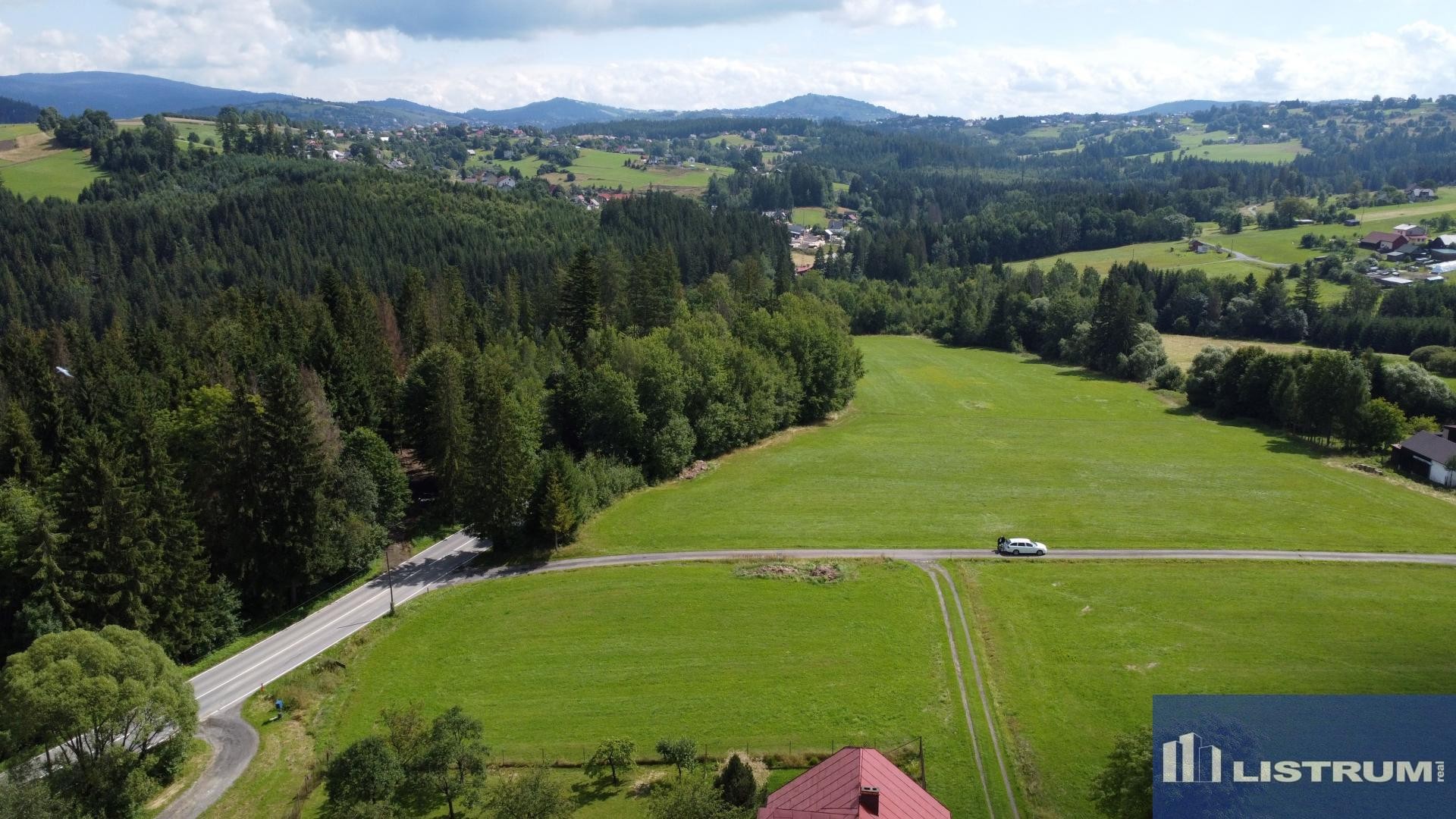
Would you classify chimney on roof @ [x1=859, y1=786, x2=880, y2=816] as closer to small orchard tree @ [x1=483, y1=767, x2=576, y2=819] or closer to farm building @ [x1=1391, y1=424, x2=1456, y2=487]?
small orchard tree @ [x1=483, y1=767, x2=576, y2=819]

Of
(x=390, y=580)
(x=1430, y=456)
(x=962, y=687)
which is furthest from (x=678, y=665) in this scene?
(x=1430, y=456)

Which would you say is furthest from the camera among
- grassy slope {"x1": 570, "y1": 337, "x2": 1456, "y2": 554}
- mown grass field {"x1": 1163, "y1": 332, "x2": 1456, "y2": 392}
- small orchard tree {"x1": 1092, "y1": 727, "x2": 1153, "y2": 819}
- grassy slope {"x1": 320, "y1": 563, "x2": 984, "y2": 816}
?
mown grass field {"x1": 1163, "y1": 332, "x2": 1456, "y2": 392}

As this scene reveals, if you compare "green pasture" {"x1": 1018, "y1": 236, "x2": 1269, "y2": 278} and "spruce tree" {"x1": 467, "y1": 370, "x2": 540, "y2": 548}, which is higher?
"green pasture" {"x1": 1018, "y1": 236, "x2": 1269, "y2": 278}

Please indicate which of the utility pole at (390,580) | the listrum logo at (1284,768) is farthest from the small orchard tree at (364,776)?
the listrum logo at (1284,768)

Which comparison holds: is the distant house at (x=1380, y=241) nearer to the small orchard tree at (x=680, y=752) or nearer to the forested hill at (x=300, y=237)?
the forested hill at (x=300, y=237)

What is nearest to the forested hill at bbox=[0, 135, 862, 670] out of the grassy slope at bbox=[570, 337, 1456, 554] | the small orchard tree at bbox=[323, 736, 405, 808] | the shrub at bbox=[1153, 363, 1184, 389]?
the grassy slope at bbox=[570, 337, 1456, 554]

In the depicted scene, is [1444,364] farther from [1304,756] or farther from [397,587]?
[397,587]
